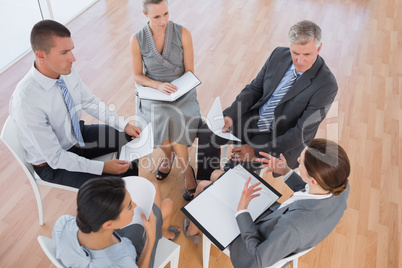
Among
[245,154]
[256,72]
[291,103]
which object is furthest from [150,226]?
[256,72]

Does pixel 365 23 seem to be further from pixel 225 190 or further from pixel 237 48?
pixel 225 190

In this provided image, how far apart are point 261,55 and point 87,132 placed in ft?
8.27

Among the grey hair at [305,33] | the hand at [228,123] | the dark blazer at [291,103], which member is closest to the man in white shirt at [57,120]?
the hand at [228,123]

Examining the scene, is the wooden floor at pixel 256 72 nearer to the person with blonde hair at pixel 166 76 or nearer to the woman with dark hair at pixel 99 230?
the person with blonde hair at pixel 166 76

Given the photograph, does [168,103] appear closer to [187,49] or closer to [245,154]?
[187,49]

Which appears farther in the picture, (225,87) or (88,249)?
(225,87)

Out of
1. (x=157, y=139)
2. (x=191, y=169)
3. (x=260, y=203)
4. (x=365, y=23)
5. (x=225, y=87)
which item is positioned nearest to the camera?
(x=260, y=203)

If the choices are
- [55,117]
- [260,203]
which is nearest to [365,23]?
[260,203]

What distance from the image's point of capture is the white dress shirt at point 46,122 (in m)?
1.88

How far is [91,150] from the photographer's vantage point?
7.52ft

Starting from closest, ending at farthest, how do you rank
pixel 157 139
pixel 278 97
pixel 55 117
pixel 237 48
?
1. pixel 55 117
2. pixel 278 97
3. pixel 157 139
4. pixel 237 48

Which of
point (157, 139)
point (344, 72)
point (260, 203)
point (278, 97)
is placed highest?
point (278, 97)

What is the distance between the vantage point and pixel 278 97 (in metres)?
2.35

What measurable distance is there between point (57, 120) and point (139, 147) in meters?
0.53
